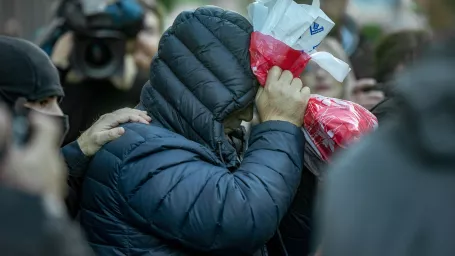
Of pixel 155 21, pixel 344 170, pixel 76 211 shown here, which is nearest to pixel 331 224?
pixel 344 170

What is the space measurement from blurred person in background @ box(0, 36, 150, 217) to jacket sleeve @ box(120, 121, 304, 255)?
0.27 m

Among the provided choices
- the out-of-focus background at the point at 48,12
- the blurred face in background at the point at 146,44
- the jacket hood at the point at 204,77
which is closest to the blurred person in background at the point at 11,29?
the out-of-focus background at the point at 48,12

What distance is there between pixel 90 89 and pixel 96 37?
1.14 feet

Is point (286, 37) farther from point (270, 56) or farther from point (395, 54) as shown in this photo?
point (395, 54)

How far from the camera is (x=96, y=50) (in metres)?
5.67

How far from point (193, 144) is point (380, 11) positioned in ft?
56.0

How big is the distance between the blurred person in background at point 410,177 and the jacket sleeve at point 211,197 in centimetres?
106

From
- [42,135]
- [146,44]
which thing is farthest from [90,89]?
[42,135]

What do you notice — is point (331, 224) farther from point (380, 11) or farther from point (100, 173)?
point (380, 11)

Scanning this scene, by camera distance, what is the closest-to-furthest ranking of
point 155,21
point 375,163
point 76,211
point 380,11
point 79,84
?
point 375,163, point 76,211, point 79,84, point 155,21, point 380,11

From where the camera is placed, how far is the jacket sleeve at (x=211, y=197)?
117 inches

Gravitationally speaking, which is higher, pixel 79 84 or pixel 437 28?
pixel 437 28

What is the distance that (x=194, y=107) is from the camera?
3.21 m

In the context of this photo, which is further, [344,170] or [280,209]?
[280,209]
